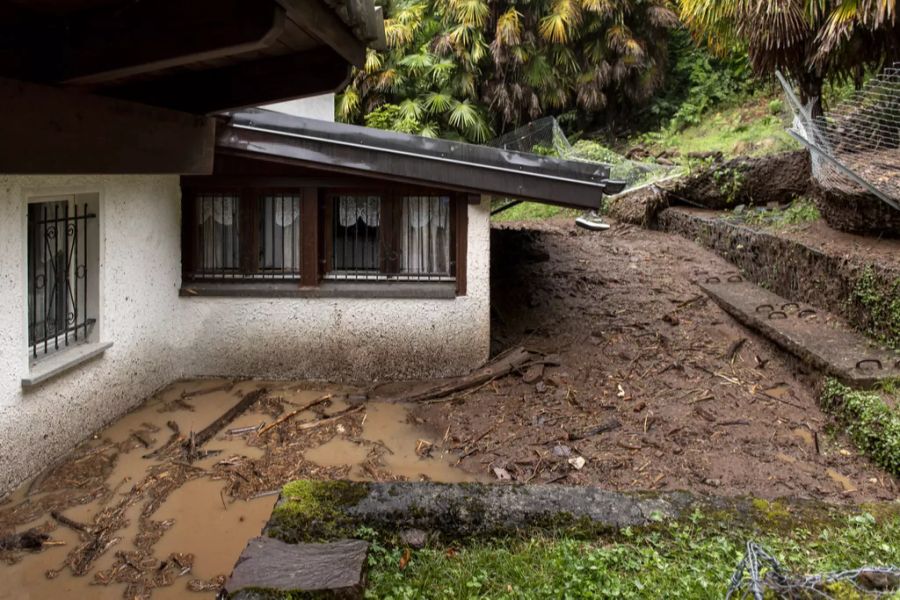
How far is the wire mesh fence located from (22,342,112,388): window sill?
469 centimetres

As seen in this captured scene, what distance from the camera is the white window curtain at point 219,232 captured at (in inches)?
285

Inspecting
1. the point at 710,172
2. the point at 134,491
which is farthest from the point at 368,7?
the point at 710,172

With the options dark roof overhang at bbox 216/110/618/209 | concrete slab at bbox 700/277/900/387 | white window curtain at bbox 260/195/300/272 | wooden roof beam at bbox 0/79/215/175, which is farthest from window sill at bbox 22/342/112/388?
concrete slab at bbox 700/277/900/387

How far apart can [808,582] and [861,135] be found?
24.2 feet

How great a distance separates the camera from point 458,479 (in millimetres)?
5109

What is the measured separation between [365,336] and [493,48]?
1037cm

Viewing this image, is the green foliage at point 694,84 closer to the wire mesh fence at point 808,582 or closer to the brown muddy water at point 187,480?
the brown muddy water at point 187,480

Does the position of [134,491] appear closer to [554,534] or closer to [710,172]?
[554,534]

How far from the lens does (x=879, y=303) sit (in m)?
6.34

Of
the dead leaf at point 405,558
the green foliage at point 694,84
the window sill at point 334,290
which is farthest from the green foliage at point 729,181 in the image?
the dead leaf at point 405,558

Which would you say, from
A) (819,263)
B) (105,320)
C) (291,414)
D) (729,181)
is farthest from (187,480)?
(729,181)

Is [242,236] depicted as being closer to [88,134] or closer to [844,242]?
[88,134]

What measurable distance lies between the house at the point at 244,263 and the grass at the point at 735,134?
7212mm

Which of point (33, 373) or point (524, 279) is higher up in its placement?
point (524, 279)
